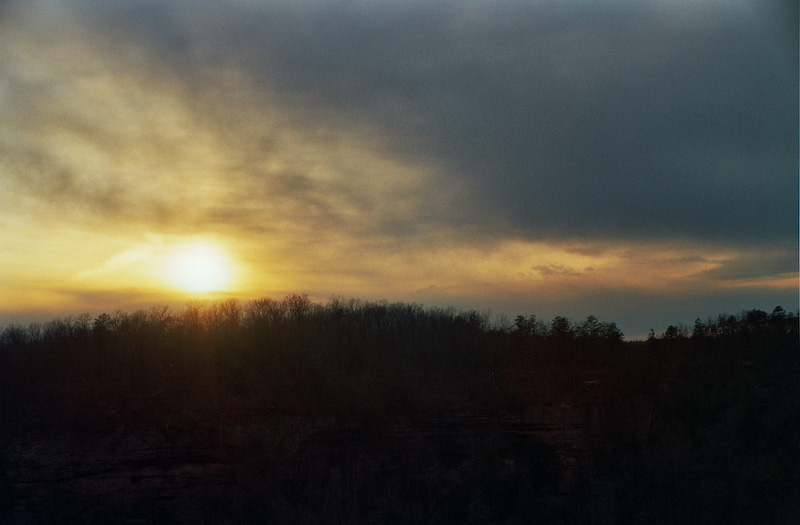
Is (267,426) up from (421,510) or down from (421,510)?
up

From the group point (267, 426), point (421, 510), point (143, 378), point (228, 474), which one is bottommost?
point (421, 510)

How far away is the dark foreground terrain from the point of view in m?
26.9

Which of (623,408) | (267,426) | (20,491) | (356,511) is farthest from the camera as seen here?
(623,408)

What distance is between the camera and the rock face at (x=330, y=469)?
86.1 feet

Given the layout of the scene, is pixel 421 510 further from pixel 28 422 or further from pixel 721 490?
pixel 28 422

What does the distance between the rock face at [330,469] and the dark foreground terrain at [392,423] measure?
0.07m

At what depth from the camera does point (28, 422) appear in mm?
27531

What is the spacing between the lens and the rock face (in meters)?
26.2

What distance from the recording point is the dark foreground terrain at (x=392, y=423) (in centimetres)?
2686

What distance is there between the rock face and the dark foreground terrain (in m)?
0.07

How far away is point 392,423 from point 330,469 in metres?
3.83

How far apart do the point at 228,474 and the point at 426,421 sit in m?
9.76

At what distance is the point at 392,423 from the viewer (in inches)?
1203

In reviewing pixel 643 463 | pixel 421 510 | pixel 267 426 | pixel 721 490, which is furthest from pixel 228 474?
pixel 721 490
